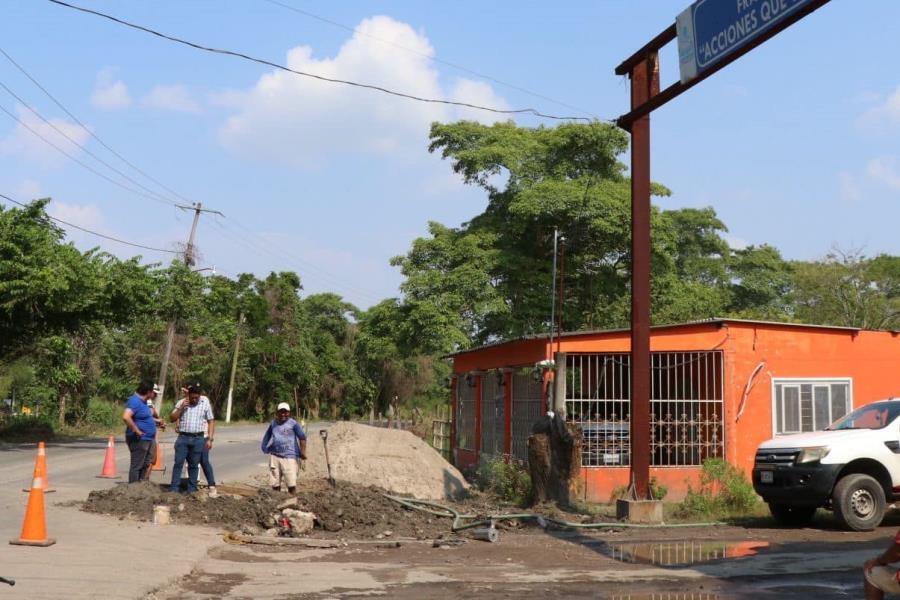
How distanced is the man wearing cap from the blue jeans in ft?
3.24

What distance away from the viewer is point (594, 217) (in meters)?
30.8

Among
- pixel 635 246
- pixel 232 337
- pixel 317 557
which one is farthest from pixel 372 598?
pixel 232 337

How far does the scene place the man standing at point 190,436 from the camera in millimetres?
14070

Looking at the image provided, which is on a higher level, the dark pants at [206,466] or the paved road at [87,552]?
the dark pants at [206,466]

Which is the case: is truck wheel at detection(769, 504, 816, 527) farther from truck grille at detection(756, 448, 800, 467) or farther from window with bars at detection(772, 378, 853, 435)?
window with bars at detection(772, 378, 853, 435)

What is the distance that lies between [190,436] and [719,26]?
30.4 feet

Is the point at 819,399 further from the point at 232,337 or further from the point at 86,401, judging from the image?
the point at 232,337

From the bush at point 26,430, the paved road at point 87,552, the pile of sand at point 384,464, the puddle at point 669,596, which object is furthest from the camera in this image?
the bush at point 26,430

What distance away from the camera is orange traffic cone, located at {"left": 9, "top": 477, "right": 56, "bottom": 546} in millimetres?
9812

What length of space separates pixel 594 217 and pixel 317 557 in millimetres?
21722

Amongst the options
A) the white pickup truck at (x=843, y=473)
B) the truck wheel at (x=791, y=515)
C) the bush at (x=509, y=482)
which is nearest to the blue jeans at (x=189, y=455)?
the bush at (x=509, y=482)

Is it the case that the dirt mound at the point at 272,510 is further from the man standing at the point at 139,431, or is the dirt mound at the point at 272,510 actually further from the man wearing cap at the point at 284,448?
the man standing at the point at 139,431

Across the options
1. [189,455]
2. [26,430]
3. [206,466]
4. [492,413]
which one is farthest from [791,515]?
[26,430]

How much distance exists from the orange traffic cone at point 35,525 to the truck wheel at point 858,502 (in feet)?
32.7
